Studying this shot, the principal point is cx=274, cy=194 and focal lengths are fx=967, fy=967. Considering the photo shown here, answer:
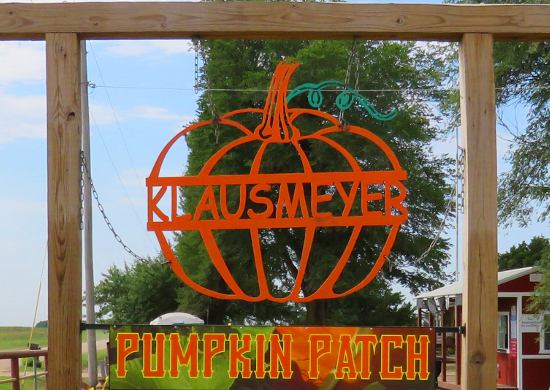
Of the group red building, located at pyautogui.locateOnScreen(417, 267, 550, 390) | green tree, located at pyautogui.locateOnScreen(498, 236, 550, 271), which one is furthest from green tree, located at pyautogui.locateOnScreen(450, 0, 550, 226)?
green tree, located at pyautogui.locateOnScreen(498, 236, 550, 271)

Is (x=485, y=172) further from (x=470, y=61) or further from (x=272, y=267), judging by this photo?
(x=272, y=267)

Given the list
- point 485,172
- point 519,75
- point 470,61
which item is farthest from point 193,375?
point 519,75

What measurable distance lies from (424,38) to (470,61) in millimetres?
346

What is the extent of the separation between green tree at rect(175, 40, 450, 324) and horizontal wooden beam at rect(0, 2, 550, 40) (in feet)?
54.0

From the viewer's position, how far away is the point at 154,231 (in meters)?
6.52

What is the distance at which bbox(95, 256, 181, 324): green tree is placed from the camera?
30.4 m

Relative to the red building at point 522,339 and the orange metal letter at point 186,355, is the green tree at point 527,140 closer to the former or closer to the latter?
the red building at point 522,339

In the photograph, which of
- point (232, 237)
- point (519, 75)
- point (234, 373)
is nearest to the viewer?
point (234, 373)

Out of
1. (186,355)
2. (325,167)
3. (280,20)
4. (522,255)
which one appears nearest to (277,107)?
(280,20)

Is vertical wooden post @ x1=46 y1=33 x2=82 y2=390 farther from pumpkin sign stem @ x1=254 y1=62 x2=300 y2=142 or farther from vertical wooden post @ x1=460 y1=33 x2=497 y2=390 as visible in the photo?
vertical wooden post @ x1=460 y1=33 x2=497 y2=390

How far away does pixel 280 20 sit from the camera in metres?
6.39

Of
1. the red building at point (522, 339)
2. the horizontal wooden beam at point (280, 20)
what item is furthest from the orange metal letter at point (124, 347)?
the red building at point (522, 339)

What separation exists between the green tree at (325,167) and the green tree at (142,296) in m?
2.96

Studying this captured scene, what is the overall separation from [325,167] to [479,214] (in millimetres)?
18281
